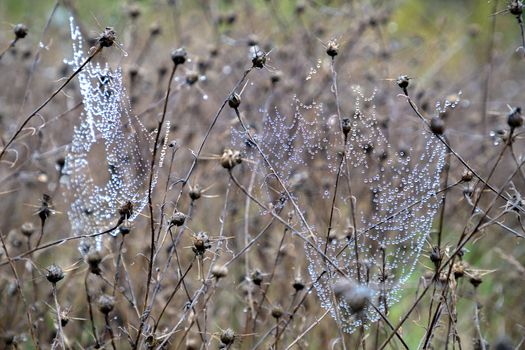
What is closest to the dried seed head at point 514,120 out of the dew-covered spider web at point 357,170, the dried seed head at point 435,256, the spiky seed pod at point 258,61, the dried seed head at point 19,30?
the dried seed head at point 435,256

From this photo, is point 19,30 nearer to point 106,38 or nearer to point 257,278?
point 106,38

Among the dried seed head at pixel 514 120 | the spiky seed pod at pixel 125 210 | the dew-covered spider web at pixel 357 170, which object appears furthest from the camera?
the dew-covered spider web at pixel 357 170

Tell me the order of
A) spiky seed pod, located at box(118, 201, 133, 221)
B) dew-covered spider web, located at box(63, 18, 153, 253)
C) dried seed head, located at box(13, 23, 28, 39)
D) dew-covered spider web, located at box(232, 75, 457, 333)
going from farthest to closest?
1. dew-covered spider web, located at box(232, 75, 457, 333)
2. dew-covered spider web, located at box(63, 18, 153, 253)
3. dried seed head, located at box(13, 23, 28, 39)
4. spiky seed pod, located at box(118, 201, 133, 221)

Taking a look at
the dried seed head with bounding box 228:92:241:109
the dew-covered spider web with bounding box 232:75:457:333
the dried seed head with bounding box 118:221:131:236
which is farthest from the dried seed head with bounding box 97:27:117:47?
the dew-covered spider web with bounding box 232:75:457:333

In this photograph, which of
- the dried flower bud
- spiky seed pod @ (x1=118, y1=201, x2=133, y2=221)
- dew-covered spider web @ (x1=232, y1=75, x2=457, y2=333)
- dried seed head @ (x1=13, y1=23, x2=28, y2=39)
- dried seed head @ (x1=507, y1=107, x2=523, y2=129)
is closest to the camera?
dried seed head @ (x1=507, y1=107, x2=523, y2=129)

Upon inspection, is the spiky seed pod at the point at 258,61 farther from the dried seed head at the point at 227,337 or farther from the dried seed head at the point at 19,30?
the dried seed head at the point at 19,30

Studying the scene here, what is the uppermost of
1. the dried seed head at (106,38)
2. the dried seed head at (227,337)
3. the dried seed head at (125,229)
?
the dried seed head at (106,38)

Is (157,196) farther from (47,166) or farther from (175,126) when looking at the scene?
(47,166)

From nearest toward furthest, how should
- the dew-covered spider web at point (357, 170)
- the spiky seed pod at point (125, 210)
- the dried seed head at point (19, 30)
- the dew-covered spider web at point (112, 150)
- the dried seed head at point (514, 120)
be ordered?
the dried seed head at point (514, 120), the spiky seed pod at point (125, 210), the dried seed head at point (19, 30), the dew-covered spider web at point (112, 150), the dew-covered spider web at point (357, 170)

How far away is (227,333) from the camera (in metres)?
1.52

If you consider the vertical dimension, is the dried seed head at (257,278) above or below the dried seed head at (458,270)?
above

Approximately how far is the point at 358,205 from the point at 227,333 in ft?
4.53

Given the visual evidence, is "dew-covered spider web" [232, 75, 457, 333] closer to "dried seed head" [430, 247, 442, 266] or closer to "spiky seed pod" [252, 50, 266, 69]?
"dried seed head" [430, 247, 442, 266]

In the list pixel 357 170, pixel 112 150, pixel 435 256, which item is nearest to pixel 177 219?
pixel 435 256
